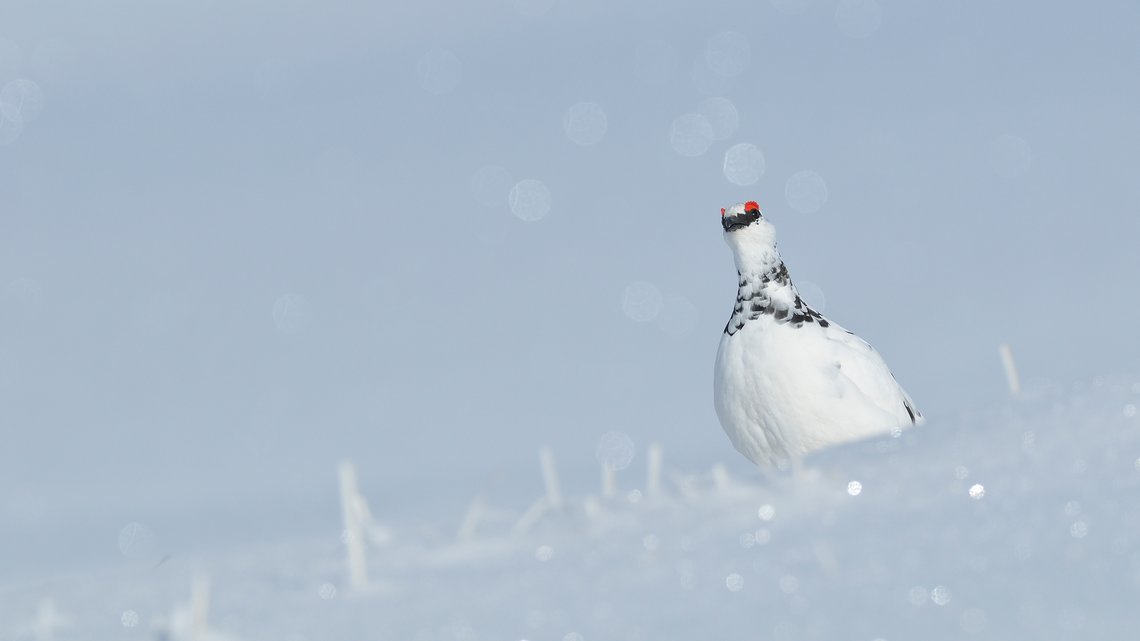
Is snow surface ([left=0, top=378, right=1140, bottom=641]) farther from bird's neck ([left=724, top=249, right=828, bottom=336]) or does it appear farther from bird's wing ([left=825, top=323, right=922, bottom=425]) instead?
bird's neck ([left=724, top=249, right=828, bottom=336])

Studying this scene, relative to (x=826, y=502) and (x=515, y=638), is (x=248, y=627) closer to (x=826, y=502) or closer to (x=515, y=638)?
(x=515, y=638)

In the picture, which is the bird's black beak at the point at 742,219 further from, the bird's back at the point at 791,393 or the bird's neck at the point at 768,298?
the bird's back at the point at 791,393

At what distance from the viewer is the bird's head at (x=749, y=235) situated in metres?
8.05

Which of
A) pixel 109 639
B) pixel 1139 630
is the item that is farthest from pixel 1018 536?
pixel 109 639

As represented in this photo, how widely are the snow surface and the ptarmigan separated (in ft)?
9.58

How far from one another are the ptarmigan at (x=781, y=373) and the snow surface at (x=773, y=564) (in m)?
2.92

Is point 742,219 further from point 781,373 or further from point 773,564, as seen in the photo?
point 773,564

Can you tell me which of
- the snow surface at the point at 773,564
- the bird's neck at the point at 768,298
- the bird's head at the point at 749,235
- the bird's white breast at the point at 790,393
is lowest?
the snow surface at the point at 773,564

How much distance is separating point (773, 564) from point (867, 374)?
15.0ft

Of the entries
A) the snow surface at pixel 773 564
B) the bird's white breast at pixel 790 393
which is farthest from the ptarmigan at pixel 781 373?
the snow surface at pixel 773 564

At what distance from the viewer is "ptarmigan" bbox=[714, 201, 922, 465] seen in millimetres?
7340

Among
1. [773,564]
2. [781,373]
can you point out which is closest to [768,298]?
[781,373]

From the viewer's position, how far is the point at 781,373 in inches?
290

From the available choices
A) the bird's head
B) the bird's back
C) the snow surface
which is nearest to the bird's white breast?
the bird's back
